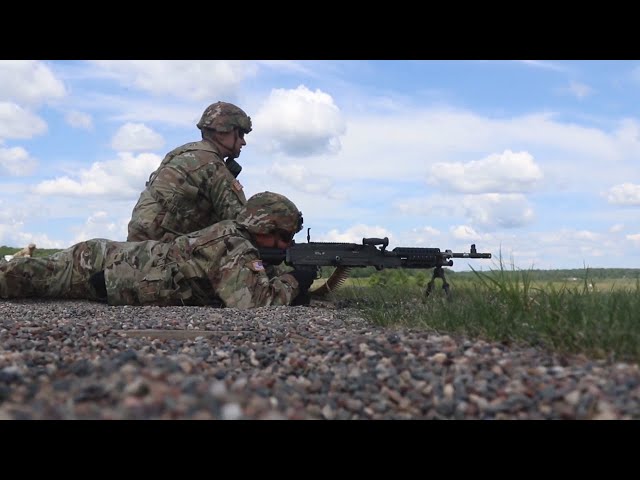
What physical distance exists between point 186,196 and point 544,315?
7.34 meters

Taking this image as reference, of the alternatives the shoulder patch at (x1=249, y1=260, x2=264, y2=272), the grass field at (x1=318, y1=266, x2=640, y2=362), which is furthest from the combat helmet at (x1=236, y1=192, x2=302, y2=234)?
the grass field at (x1=318, y1=266, x2=640, y2=362)

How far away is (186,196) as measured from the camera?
1103 centimetres

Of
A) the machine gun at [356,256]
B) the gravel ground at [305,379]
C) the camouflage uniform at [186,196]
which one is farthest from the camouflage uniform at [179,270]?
the gravel ground at [305,379]

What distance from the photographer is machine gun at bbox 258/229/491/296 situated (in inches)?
365

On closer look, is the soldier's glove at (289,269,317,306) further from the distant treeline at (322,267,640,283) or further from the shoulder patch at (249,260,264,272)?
the distant treeline at (322,267,640,283)

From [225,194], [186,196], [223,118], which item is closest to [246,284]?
[225,194]

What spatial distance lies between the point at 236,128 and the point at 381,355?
314 inches

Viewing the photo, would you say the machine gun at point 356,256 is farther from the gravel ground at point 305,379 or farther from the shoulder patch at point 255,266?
the gravel ground at point 305,379

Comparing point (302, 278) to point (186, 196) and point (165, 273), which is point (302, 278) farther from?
point (186, 196)

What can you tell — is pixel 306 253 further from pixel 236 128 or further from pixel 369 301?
pixel 236 128

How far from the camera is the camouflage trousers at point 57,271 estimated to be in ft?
32.1

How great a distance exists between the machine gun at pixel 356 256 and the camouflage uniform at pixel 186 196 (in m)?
1.76
